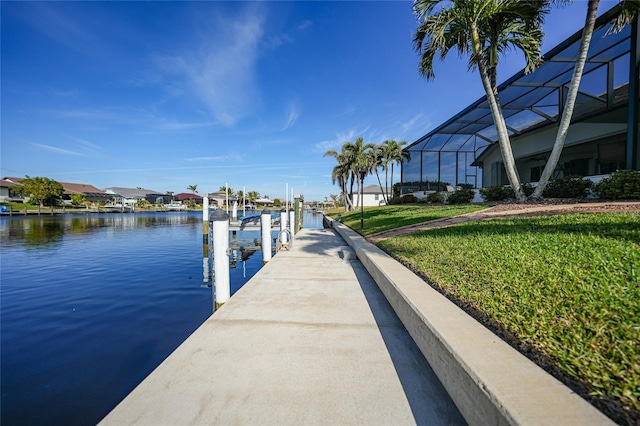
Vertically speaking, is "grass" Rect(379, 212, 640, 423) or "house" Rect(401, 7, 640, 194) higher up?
"house" Rect(401, 7, 640, 194)

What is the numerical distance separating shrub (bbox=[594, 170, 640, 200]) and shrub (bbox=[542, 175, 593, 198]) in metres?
0.91

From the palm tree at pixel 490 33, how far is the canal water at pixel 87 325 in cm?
1033

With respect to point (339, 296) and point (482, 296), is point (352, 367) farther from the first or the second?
point (339, 296)

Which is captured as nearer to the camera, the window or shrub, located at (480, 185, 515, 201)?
shrub, located at (480, 185, 515, 201)

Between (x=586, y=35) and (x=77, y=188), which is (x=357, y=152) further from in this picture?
(x=77, y=188)

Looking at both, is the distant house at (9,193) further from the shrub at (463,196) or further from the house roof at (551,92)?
the shrub at (463,196)

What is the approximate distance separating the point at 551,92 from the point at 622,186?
8.22m

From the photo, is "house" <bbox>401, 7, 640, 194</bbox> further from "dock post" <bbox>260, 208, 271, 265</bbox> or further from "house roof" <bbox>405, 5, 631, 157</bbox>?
"dock post" <bbox>260, 208, 271, 265</bbox>

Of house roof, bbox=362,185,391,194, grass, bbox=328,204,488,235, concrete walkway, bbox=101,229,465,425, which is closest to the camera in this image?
concrete walkway, bbox=101,229,465,425

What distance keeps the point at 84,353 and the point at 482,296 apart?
20.9 feet

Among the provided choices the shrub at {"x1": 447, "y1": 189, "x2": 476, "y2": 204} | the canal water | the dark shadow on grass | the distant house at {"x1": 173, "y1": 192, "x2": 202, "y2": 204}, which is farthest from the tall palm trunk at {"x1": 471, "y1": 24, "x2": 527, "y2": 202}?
the distant house at {"x1": 173, "y1": 192, "x2": 202, "y2": 204}

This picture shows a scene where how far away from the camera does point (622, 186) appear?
8.49m

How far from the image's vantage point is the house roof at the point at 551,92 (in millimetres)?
10172

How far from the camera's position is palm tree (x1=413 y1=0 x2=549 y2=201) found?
973cm
